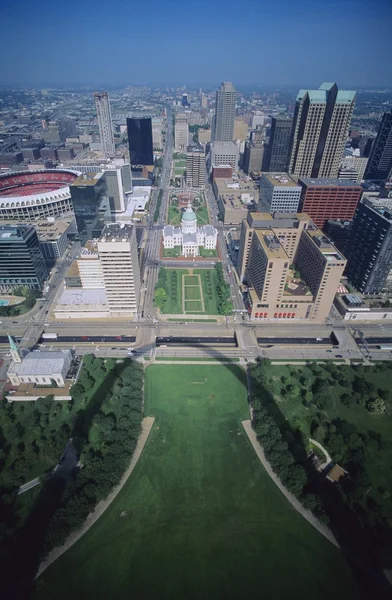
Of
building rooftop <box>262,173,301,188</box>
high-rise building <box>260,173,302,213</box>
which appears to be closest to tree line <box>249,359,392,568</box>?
high-rise building <box>260,173,302,213</box>

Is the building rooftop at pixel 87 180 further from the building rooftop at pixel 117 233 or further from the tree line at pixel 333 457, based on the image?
the tree line at pixel 333 457

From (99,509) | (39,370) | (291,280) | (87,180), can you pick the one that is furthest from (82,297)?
(291,280)

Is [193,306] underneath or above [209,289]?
underneath

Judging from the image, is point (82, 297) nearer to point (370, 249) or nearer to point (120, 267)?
point (120, 267)

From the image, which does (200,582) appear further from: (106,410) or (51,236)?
(51,236)

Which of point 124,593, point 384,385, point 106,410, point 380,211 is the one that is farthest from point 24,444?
point 380,211

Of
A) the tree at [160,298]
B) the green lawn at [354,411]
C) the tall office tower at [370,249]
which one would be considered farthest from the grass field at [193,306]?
the tall office tower at [370,249]

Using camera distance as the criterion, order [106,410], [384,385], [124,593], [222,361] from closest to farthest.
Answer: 1. [124,593]
2. [106,410]
3. [384,385]
4. [222,361]
